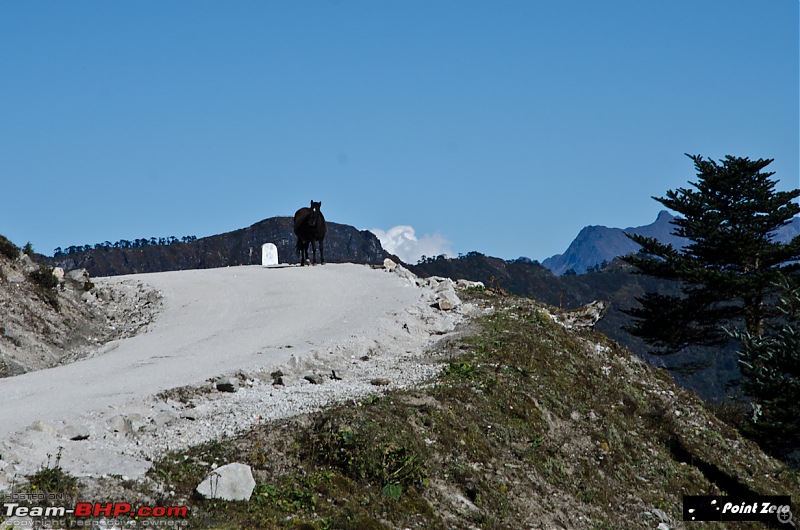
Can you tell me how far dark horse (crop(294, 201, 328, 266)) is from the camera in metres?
34.9

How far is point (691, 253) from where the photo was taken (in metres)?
38.4

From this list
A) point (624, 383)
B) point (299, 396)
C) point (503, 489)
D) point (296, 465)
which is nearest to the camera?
point (296, 465)

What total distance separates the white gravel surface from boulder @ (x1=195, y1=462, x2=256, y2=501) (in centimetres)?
104

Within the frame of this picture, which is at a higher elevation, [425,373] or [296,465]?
[425,373]

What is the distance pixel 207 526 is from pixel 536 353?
12.5m

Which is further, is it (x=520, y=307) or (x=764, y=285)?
(x=764, y=285)

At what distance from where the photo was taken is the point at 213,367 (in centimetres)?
1689

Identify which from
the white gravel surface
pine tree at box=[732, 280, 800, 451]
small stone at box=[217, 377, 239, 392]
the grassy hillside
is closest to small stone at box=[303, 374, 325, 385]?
the white gravel surface

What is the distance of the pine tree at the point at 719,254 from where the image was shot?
116 feet

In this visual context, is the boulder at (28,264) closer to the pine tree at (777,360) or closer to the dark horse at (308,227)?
the dark horse at (308,227)

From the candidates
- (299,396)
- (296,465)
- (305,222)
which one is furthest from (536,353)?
(305,222)

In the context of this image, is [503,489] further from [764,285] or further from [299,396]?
[764,285]

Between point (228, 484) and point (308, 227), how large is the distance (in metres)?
26.4

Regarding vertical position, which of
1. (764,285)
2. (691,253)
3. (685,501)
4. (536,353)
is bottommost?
(685,501)
